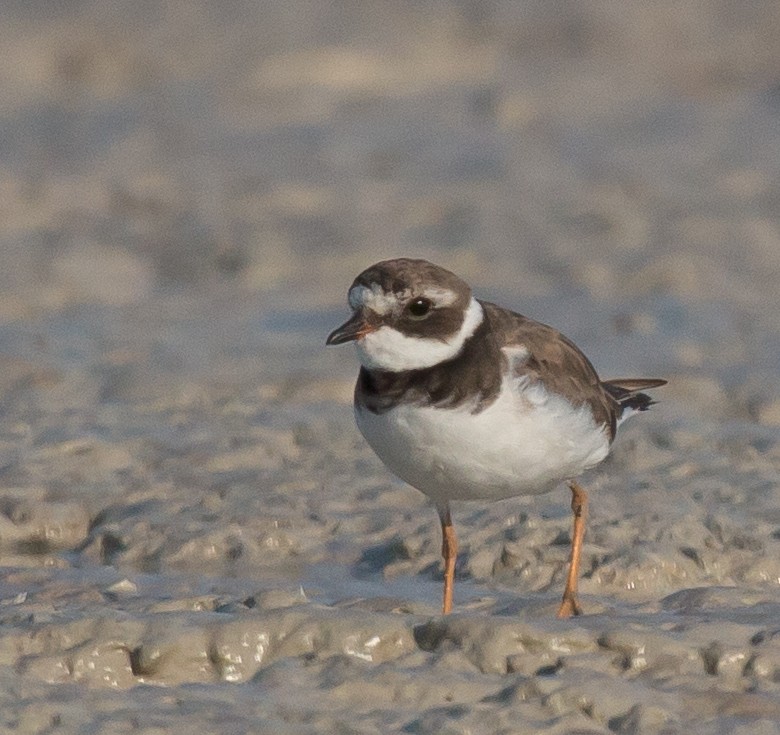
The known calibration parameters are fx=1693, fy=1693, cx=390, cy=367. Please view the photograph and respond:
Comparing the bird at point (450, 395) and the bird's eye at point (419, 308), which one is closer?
the bird at point (450, 395)

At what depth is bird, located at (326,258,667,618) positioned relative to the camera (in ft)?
15.6

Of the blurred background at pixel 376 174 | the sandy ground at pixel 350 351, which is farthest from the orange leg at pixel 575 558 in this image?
the blurred background at pixel 376 174

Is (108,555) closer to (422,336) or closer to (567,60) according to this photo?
(422,336)

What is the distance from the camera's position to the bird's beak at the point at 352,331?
4773 millimetres

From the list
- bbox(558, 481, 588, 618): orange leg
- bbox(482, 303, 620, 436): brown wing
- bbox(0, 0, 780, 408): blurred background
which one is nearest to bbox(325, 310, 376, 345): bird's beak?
bbox(482, 303, 620, 436): brown wing

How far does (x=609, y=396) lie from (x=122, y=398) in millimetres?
2620

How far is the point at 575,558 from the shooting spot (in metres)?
5.26

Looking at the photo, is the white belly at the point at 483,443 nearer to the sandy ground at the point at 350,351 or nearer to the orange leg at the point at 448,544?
the orange leg at the point at 448,544

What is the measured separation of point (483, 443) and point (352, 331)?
487 mm

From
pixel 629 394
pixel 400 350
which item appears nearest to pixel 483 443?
pixel 400 350

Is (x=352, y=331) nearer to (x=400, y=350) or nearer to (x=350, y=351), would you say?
(x=400, y=350)

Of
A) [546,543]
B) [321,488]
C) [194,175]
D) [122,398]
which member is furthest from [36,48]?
[546,543]

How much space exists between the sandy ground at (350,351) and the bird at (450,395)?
43cm

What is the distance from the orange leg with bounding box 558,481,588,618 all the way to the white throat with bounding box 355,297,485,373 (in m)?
0.81
